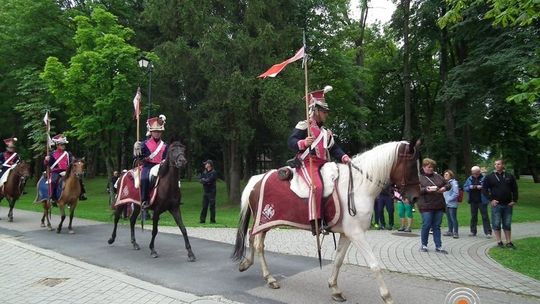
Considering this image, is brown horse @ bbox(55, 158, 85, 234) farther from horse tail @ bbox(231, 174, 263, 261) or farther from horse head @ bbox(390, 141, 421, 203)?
horse head @ bbox(390, 141, 421, 203)

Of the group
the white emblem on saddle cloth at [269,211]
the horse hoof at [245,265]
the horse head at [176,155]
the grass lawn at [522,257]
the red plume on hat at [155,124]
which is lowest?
the grass lawn at [522,257]

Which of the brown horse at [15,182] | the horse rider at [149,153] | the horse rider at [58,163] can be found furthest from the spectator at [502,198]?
the brown horse at [15,182]

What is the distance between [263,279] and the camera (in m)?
7.53

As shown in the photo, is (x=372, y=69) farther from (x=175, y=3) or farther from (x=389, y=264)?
(x=389, y=264)

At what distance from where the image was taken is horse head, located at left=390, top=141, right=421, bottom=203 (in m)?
6.06

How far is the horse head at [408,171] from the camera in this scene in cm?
606

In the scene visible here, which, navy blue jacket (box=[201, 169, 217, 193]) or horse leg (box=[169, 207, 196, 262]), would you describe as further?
navy blue jacket (box=[201, 169, 217, 193])

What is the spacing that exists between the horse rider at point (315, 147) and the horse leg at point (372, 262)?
2.11 feet

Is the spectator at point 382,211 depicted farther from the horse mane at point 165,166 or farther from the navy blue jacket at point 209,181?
the horse mane at point 165,166

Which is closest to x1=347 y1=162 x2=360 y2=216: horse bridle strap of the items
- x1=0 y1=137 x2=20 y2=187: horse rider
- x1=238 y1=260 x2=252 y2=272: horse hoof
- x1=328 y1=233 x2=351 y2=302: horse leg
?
x1=328 y1=233 x2=351 y2=302: horse leg

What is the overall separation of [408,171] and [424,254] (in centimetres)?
486

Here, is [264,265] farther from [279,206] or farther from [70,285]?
[70,285]

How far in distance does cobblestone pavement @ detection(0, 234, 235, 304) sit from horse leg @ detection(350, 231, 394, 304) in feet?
6.56

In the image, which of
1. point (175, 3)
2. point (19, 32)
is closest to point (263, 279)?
point (175, 3)
